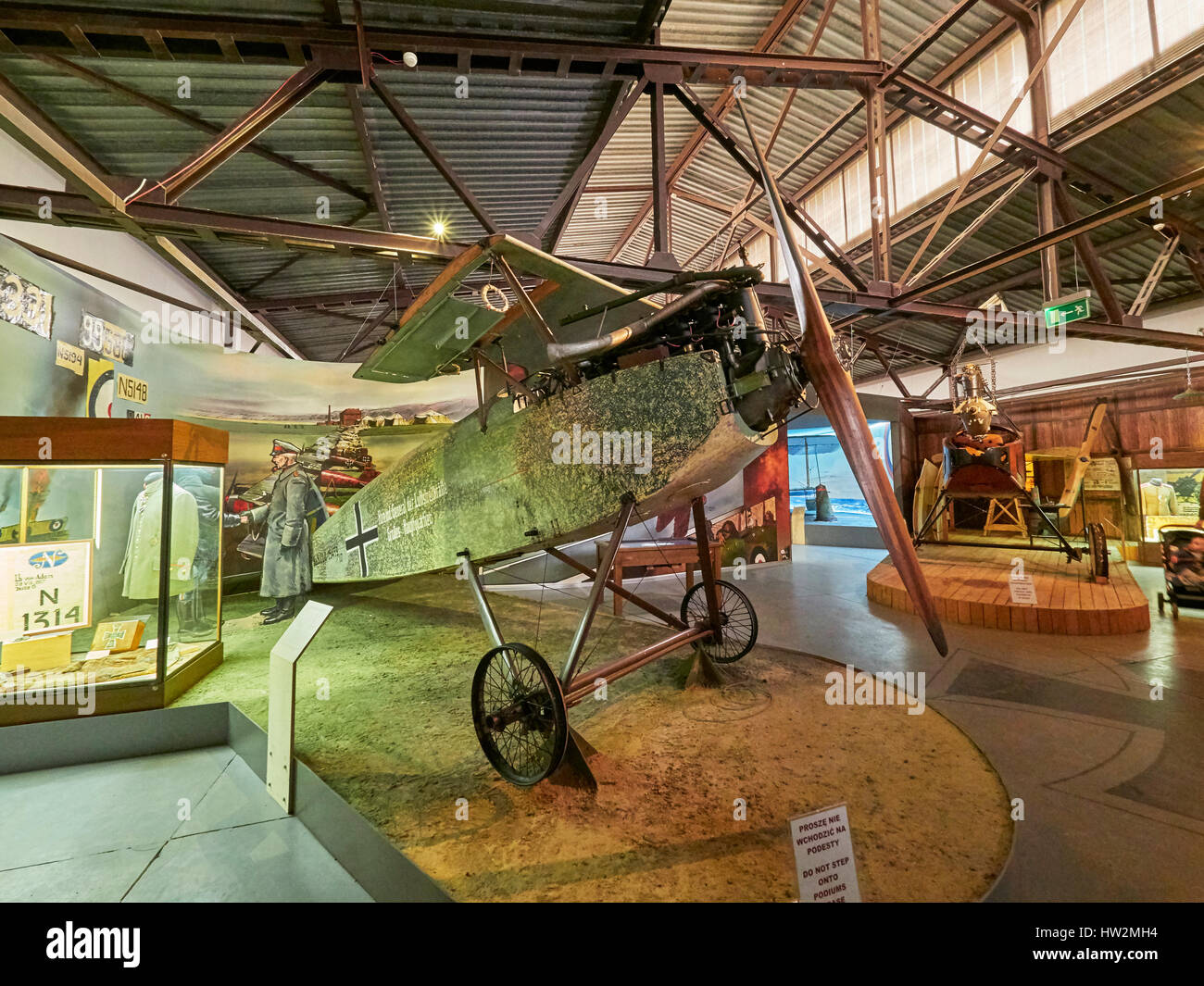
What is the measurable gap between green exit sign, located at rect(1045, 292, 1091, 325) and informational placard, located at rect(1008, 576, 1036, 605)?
3807mm

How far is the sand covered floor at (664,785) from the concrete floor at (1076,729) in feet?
0.85

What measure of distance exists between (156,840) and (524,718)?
191 cm

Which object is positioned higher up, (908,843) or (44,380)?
(44,380)

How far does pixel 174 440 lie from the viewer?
3.70 meters

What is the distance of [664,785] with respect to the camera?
2.47 m

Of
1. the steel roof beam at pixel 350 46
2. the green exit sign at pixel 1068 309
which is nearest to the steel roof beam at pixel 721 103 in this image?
the steel roof beam at pixel 350 46

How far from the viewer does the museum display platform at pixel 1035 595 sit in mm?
5094

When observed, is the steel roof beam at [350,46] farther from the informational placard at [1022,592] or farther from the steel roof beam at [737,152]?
→ the informational placard at [1022,592]

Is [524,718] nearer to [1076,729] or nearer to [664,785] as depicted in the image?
[664,785]

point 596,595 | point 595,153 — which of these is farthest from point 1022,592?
point 595,153

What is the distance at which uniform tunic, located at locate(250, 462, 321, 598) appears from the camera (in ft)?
19.2
